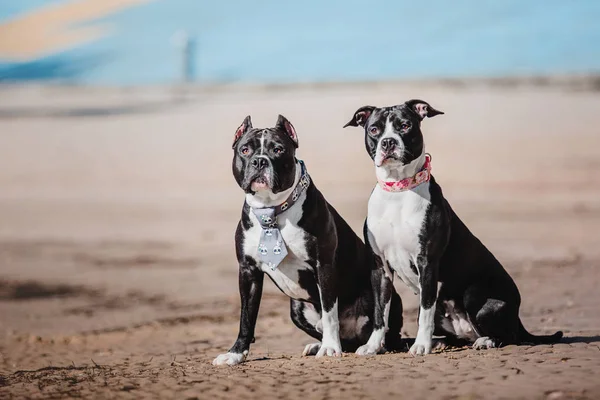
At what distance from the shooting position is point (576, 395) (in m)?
5.17

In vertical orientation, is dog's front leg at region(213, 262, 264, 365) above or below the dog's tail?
above

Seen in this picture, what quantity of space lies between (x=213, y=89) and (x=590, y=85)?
61.4ft

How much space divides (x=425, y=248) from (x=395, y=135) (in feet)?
2.54

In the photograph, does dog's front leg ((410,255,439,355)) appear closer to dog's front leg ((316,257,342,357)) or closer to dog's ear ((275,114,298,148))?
dog's front leg ((316,257,342,357))

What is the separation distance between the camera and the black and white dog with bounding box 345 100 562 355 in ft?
21.3

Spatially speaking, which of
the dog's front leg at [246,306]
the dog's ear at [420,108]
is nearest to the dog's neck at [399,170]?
the dog's ear at [420,108]

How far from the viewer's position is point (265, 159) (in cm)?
637

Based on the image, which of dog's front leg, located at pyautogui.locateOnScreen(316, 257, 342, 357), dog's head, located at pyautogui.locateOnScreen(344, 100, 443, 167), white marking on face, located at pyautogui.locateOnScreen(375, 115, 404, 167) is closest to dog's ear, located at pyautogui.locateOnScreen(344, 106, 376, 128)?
dog's head, located at pyautogui.locateOnScreen(344, 100, 443, 167)

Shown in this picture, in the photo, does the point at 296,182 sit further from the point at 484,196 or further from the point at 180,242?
the point at 484,196

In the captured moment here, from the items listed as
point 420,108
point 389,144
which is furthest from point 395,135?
point 420,108

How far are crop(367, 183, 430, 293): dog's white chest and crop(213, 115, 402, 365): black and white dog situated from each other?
0.23 metres

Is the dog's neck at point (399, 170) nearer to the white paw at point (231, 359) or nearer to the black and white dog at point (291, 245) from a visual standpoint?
the black and white dog at point (291, 245)

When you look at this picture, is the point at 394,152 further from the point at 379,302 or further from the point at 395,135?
the point at 379,302

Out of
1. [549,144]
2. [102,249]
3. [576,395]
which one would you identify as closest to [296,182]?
[576,395]
